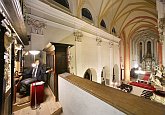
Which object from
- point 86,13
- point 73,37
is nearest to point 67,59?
point 73,37

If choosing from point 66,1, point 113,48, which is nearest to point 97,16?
point 66,1

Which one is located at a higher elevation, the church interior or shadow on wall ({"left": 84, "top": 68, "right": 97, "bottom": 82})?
the church interior

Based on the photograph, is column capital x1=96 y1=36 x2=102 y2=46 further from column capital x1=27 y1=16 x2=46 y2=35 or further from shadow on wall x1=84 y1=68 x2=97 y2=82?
column capital x1=27 y1=16 x2=46 y2=35

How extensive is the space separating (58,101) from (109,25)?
32.5ft

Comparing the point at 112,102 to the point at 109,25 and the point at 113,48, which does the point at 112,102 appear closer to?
the point at 109,25

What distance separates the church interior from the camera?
1607 millimetres

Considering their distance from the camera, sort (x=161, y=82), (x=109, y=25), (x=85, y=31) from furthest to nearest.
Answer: (x=109, y=25)
(x=85, y=31)
(x=161, y=82)

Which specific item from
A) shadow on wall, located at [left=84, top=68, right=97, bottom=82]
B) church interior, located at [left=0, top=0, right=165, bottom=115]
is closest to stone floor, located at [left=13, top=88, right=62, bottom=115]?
church interior, located at [left=0, top=0, right=165, bottom=115]

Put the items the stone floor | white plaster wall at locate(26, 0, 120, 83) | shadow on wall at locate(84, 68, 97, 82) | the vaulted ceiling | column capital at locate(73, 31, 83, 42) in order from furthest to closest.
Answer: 1. shadow on wall at locate(84, 68, 97, 82)
2. the vaulted ceiling
3. column capital at locate(73, 31, 83, 42)
4. white plaster wall at locate(26, 0, 120, 83)
5. the stone floor

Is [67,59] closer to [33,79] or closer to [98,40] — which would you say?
[33,79]

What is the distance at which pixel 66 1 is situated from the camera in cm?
750

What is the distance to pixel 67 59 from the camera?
439 centimetres

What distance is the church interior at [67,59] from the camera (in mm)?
1607

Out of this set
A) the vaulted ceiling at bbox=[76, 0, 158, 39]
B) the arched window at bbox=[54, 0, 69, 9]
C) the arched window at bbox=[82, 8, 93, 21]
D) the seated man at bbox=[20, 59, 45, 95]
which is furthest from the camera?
the vaulted ceiling at bbox=[76, 0, 158, 39]
